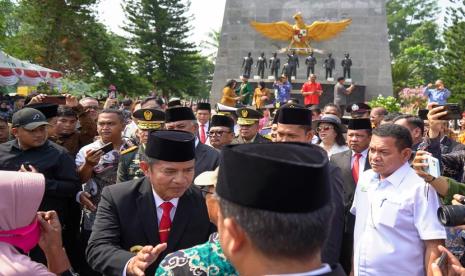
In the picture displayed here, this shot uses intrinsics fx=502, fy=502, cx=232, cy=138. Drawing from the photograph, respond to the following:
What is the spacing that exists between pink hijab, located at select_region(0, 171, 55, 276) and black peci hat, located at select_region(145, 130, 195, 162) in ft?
3.04

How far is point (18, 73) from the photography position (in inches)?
548

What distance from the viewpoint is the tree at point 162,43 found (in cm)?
4150

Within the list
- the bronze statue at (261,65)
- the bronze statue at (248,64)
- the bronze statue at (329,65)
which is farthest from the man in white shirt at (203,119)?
the bronze statue at (329,65)

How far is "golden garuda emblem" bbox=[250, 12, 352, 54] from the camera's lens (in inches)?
1061

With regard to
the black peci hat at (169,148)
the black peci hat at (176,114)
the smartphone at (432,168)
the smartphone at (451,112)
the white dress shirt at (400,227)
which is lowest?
the white dress shirt at (400,227)

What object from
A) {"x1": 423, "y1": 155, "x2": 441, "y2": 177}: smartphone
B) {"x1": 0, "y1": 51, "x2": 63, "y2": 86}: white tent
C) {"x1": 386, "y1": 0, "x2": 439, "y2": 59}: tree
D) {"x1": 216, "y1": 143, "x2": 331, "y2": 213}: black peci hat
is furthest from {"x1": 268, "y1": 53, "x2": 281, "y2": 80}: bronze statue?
{"x1": 386, "y1": 0, "x2": 439, "y2": 59}: tree

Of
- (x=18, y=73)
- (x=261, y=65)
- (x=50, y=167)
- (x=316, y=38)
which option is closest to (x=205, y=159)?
(x=50, y=167)

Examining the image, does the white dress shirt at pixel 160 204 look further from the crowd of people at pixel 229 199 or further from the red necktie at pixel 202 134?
the red necktie at pixel 202 134

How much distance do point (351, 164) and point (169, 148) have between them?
2534 mm

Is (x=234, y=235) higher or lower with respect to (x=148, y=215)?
higher

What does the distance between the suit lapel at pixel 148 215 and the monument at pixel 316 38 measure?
23105 mm

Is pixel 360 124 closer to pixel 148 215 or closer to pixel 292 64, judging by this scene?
pixel 148 215

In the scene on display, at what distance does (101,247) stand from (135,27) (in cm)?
4142

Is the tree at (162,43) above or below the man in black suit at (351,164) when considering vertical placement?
above
